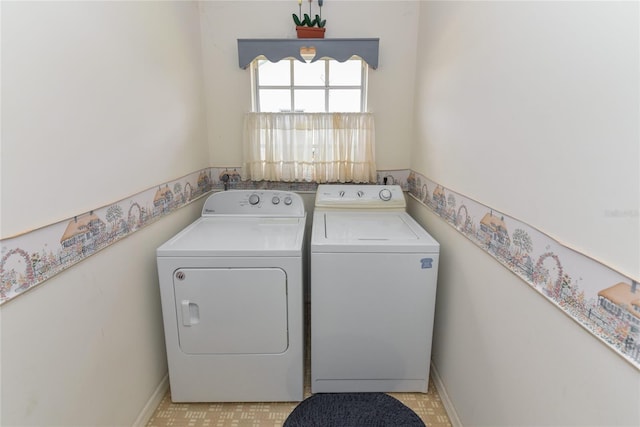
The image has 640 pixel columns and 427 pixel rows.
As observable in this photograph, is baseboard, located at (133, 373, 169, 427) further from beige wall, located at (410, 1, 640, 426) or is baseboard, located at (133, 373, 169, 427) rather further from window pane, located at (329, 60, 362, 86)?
window pane, located at (329, 60, 362, 86)

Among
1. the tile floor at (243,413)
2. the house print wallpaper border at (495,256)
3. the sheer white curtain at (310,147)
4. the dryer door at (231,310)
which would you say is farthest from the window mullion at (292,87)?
the tile floor at (243,413)

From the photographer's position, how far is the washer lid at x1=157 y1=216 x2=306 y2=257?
1614 millimetres

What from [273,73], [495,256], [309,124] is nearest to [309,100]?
[309,124]

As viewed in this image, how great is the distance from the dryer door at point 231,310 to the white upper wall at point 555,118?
41.8 inches

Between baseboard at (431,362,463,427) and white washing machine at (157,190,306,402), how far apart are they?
0.77 metres

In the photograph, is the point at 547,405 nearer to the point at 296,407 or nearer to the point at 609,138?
the point at 609,138

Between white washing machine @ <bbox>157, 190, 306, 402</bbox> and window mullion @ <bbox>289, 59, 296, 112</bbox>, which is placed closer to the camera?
white washing machine @ <bbox>157, 190, 306, 402</bbox>

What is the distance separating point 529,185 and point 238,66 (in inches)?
80.3

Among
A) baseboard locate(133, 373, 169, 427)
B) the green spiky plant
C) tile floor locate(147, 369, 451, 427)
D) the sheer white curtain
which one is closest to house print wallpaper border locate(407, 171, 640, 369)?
tile floor locate(147, 369, 451, 427)

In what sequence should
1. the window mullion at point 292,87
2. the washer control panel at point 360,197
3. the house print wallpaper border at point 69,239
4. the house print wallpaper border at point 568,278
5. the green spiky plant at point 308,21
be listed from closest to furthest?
the house print wallpaper border at point 568,278, the house print wallpaper border at point 69,239, the green spiky plant at point 308,21, the washer control panel at point 360,197, the window mullion at point 292,87

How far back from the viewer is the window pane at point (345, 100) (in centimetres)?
251

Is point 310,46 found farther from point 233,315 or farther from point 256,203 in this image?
point 233,315

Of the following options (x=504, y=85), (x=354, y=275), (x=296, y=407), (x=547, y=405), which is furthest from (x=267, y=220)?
(x=547, y=405)

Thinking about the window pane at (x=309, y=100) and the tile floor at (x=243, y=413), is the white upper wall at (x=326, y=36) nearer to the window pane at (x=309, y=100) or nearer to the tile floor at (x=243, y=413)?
the window pane at (x=309, y=100)
